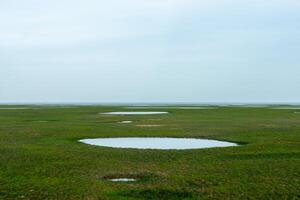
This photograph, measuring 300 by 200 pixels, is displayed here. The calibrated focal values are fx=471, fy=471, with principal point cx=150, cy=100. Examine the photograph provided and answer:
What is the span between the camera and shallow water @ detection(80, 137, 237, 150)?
35678 mm

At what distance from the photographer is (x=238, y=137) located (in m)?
41.0

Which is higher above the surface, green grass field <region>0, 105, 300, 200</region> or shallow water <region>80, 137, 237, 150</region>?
shallow water <region>80, 137, 237, 150</region>

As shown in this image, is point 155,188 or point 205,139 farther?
point 205,139

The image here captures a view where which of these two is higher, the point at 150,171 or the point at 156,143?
the point at 156,143

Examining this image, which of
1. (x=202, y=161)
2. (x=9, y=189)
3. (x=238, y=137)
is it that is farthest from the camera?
(x=238, y=137)

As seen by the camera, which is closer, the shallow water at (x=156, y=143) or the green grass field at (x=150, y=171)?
the green grass field at (x=150, y=171)

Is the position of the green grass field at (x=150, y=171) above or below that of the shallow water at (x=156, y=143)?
below

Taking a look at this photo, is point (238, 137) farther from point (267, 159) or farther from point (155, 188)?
point (155, 188)

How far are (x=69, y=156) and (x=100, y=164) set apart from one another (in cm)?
352

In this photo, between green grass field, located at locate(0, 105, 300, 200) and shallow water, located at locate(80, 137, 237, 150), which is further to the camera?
shallow water, located at locate(80, 137, 237, 150)

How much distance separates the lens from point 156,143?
1491 inches

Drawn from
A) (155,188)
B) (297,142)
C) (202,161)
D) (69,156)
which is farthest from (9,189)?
(297,142)

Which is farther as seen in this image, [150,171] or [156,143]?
[156,143]

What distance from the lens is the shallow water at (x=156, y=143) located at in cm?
3568
